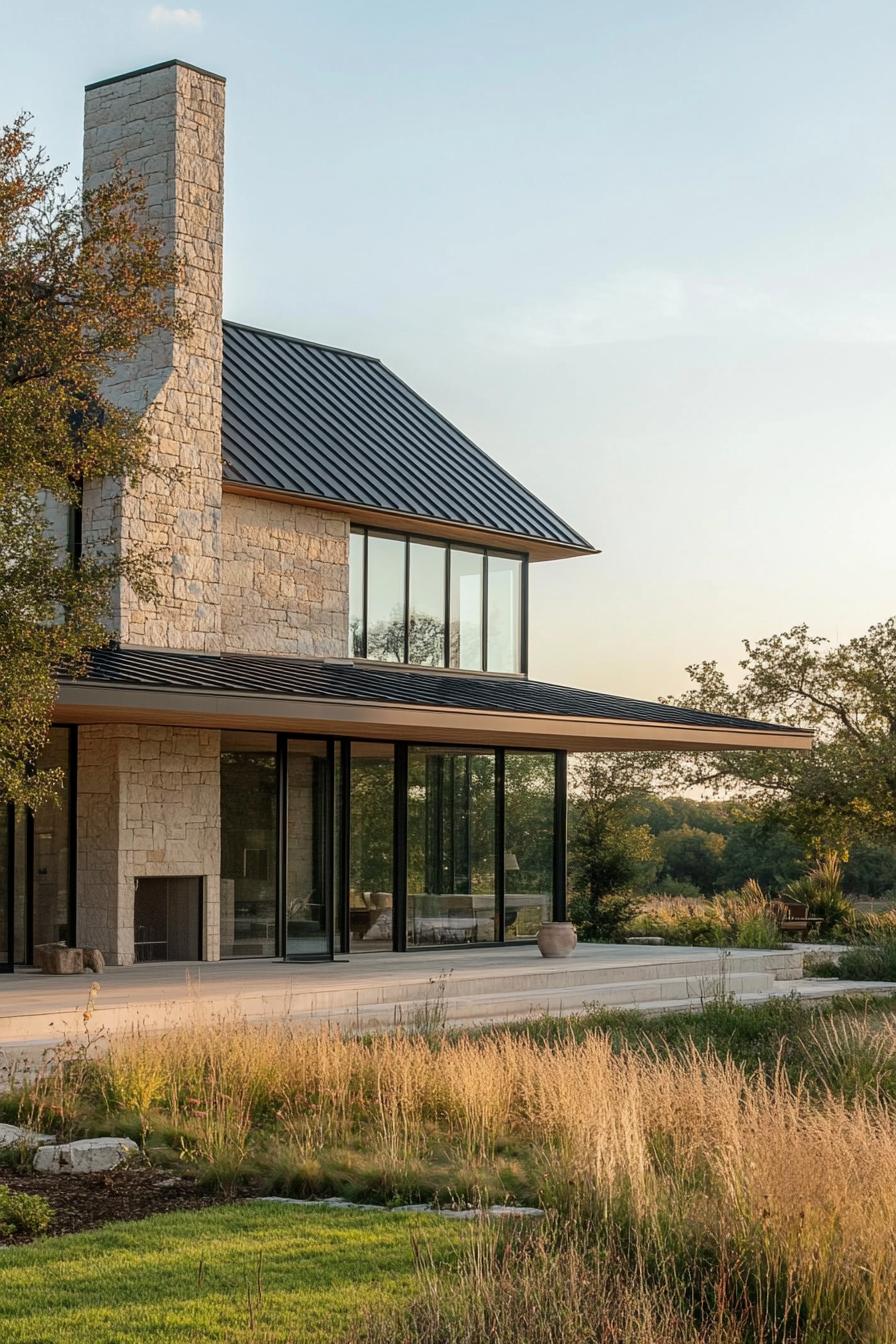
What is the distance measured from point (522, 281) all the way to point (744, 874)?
34.2 m

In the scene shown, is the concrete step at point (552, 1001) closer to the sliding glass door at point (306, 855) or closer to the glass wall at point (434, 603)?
the sliding glass door at point (306, 855)

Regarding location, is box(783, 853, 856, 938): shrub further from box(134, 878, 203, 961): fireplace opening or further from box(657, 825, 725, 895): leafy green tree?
box(657, 825, 725, 895): leafy green tree

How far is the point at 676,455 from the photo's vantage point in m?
25.5

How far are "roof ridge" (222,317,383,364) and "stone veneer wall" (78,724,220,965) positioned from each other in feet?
28.7

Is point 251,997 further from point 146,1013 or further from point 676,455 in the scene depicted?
point 676,455

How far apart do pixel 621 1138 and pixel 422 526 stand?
14.5 meters

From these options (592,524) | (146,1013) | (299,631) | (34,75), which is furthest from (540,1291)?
(592,524)

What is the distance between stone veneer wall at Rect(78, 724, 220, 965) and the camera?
681 inches

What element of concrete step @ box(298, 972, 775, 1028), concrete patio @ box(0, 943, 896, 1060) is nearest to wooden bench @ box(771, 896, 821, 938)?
concrete patio @ box(0, 943, 896, 1060)

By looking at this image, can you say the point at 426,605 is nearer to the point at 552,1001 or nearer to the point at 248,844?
the point at 248,844

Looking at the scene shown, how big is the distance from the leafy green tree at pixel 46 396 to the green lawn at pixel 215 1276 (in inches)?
204

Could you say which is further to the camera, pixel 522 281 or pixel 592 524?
pixel 592 524

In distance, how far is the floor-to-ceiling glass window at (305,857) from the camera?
61.9 feet

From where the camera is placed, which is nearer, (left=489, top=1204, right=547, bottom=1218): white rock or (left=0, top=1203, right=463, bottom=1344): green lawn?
(left=0, top=1203, right=463, bottom=1344): green lawn
